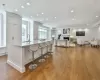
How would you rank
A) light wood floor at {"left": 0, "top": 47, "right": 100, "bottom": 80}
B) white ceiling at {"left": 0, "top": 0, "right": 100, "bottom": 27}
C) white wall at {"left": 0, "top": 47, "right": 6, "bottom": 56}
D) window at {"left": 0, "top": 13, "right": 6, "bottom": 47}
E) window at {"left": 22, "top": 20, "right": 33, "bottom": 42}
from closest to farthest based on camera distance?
light wood floor at {"left": 0, "top": 47, "right": 100, "bottom": 80}
white ceiling at {"left": 0, "top": 0, "right": 100, "bottom": 27}
white wall at {"left": 0, "top": 47, "right": 6, "bottom": 56}
window at {"left": 0, "top": 13, "right": 6, "bottom": 47}
window at {"left": 22, "top": 20, "right": 33, "bottom": 42}

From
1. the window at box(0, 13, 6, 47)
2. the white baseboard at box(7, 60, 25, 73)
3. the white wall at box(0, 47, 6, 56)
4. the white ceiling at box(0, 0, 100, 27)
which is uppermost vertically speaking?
the white ceiling at box(0, 0, 100, 27)

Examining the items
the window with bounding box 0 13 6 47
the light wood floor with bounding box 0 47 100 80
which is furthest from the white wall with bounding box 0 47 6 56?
the light wood floor with bounding box 0 47 100 80

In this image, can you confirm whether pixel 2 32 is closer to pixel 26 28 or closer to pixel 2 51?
pixel 2 51

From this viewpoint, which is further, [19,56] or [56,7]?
[56,7]

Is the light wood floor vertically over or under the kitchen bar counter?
under

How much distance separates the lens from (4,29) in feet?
20.2

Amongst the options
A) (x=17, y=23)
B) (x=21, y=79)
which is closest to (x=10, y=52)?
(x=21, y=79)

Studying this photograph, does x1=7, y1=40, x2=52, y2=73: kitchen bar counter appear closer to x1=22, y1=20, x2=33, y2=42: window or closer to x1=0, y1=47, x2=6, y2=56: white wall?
x1=0, y1=47, x2=6, y2=56: white wall

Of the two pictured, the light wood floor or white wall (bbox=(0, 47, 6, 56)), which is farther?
white wall (bbox=(0, 47, 6, 56))

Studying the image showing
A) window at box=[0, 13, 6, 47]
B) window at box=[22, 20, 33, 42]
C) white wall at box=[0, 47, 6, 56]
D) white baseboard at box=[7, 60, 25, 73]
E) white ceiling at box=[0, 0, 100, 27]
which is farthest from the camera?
window at box=[22, 20, 33, 42]

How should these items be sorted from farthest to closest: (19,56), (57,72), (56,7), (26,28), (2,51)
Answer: (26,28), (2,51), (56,7), (19,56), (57,72)

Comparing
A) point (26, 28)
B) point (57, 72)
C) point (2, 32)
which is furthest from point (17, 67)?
point (26, 28)

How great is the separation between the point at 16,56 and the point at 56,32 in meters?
15.4

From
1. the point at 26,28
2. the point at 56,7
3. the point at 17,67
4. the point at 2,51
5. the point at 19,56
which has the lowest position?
the point at 17,67
